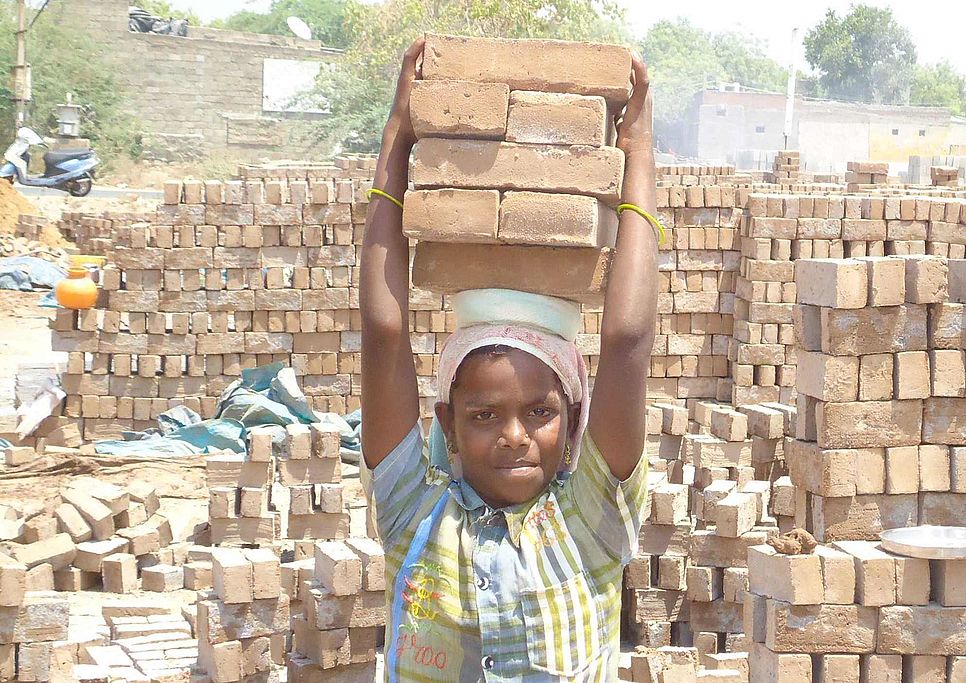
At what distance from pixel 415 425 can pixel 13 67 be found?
40.0 meters

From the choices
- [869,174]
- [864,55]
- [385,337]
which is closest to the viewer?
[385,337]

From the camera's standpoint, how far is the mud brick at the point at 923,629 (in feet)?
14.4

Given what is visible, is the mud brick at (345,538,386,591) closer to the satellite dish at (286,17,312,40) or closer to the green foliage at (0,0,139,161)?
the satellite dish at (286,17,312,40)

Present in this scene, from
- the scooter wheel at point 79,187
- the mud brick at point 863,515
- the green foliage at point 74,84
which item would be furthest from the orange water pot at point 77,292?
the green foliage at point 74,84

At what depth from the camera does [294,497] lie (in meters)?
7.95

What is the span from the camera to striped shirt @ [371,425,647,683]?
2410 mm

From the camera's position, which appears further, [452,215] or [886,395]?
[886,395]

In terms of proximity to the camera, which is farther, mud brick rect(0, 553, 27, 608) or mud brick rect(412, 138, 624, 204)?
mud brick rect(0, 553, 27, 608)

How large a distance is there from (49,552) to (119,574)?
1.59 feet

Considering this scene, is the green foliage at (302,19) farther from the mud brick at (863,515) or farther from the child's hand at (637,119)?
the child's hand at (637,119)

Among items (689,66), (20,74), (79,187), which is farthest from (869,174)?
(689,66)

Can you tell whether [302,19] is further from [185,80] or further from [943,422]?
[943,422]

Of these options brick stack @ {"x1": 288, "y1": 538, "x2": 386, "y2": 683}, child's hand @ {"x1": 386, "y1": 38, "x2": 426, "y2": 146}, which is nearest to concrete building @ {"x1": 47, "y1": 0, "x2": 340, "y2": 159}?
brick stack @ {"x1": 288, "y1": 538, "x2": 386, "y2": 683}

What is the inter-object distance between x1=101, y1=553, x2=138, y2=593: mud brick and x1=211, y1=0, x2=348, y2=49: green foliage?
197ft
